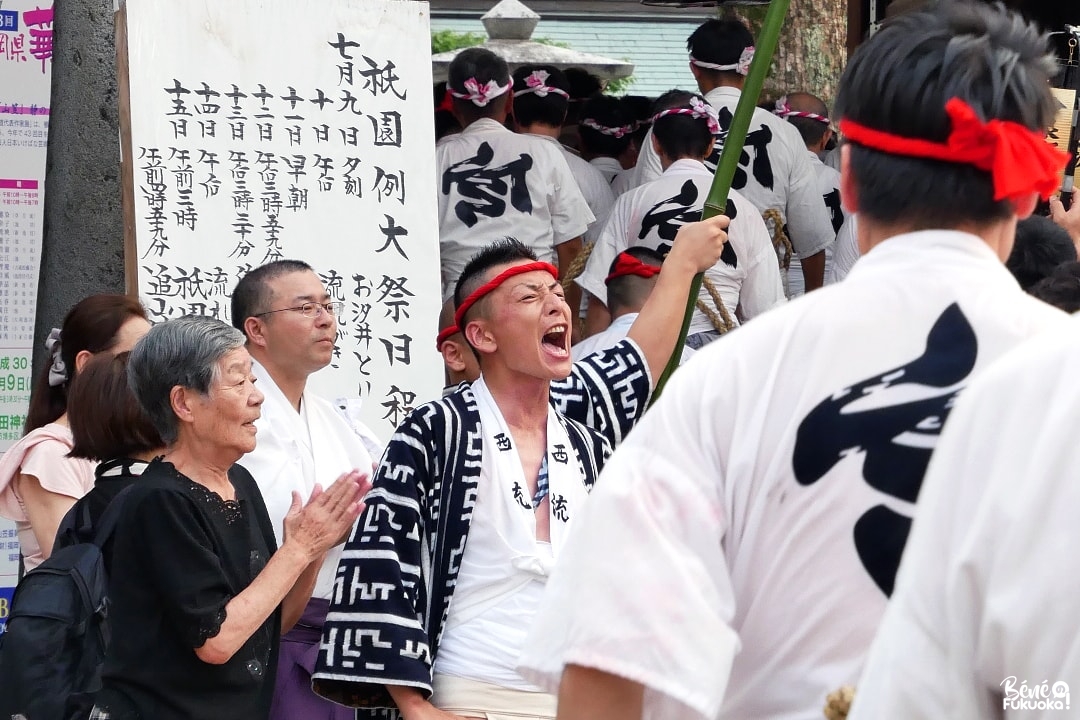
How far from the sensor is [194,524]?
300cm

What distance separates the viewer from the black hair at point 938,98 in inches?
67.8

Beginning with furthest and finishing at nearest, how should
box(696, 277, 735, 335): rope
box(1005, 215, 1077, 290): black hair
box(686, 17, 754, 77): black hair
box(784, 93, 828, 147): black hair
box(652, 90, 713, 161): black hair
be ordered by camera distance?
box(784, 93, 828, 147): black hair < box(686, 17, 754, 77): black hair < box(652, 90, 713, 161): black hair < box(696, 277, 735, 335): rope < box(1005, 215, 1077, 290): black hair

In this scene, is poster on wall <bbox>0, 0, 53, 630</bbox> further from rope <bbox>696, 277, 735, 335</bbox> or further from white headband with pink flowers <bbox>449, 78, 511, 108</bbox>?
rope <bbox>696, 277, 735, 335</bbox>

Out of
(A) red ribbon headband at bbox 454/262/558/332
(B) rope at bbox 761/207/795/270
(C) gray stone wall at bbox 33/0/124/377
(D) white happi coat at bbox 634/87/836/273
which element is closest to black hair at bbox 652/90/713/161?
(D) white happi coat at bbox 634/87/836/273

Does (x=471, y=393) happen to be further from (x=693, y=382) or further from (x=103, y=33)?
(x=103, y=33)

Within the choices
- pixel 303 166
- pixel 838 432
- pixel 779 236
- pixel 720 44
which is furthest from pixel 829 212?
pixel 838 432

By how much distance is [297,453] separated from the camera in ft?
12.3

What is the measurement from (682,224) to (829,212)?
50.7 inches

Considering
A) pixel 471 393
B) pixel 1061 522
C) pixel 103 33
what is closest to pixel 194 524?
pixel 471 393

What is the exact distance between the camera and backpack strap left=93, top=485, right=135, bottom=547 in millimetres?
3135

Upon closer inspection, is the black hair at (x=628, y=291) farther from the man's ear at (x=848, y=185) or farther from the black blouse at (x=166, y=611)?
the man's ear at (x=848, y=185)

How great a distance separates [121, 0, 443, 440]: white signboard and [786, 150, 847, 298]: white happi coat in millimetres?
2413

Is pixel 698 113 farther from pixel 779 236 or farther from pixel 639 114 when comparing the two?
pixel 639 114

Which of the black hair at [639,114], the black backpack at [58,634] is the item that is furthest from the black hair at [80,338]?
the black hair at [639,114]
